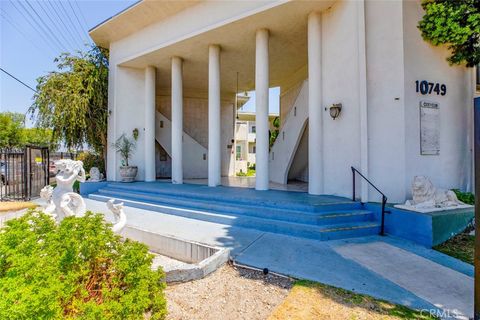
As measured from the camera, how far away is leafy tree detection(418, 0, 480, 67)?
535cm

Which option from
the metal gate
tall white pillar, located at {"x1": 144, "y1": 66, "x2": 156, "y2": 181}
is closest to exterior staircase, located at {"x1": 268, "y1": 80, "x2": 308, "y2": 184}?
tall white pillar, located at {"x1": 144, "y1": 66, "x2": 156, "y2": 181}

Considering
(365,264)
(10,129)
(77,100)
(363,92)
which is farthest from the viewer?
(10,129)

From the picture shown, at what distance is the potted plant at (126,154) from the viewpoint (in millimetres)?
10703

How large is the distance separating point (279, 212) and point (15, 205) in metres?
8.94

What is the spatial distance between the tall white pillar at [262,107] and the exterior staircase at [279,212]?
1476 millimetres

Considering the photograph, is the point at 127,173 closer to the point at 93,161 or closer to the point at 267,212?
the point at 93,161

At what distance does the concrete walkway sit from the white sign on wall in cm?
266

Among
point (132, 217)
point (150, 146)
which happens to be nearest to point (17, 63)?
point (150, 146)

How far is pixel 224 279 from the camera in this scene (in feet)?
11.3

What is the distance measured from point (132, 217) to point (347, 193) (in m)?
5.60

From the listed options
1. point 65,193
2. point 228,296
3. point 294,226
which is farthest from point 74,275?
point 294,226

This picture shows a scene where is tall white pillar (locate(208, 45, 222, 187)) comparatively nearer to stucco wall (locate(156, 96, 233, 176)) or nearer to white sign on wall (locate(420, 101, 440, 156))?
stucco wall (locate(156, 96, 233, 176))

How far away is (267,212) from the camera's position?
19.2 ft

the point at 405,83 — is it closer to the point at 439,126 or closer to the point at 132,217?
the point at 439,126
